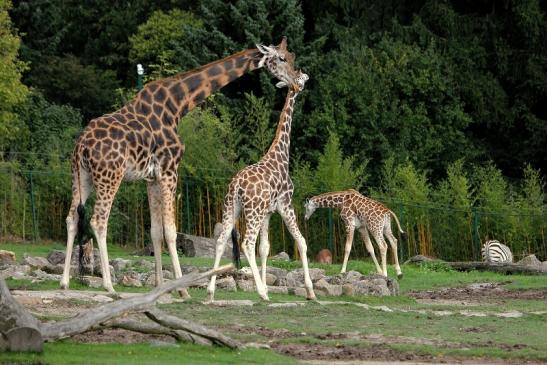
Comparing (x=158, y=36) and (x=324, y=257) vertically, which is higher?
(x=158, y=36)

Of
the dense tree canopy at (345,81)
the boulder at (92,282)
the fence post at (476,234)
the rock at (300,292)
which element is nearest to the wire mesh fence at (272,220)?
the fence post at (476,234)

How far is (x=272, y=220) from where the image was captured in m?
A: 32.9

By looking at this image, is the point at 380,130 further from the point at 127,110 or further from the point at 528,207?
the point at 127,110

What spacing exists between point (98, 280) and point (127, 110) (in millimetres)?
2514

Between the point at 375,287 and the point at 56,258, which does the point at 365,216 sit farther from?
the point at 56,258

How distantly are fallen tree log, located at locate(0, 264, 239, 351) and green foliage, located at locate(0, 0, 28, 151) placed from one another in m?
23.2

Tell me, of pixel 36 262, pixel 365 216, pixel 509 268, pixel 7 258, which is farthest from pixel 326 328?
pixel 509 268

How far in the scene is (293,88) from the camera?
21.1 meters

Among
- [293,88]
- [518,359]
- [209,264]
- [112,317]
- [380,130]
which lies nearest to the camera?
[112,317]

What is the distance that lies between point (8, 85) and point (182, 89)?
17212mm

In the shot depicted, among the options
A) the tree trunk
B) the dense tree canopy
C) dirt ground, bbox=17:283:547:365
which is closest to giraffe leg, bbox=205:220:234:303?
dirt ground, bbox=17:283:547:365

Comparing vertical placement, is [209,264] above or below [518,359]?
above

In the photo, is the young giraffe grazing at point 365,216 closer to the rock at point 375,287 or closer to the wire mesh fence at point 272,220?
the rock at point 375,287

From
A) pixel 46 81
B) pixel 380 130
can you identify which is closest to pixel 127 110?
pixel 380 130
